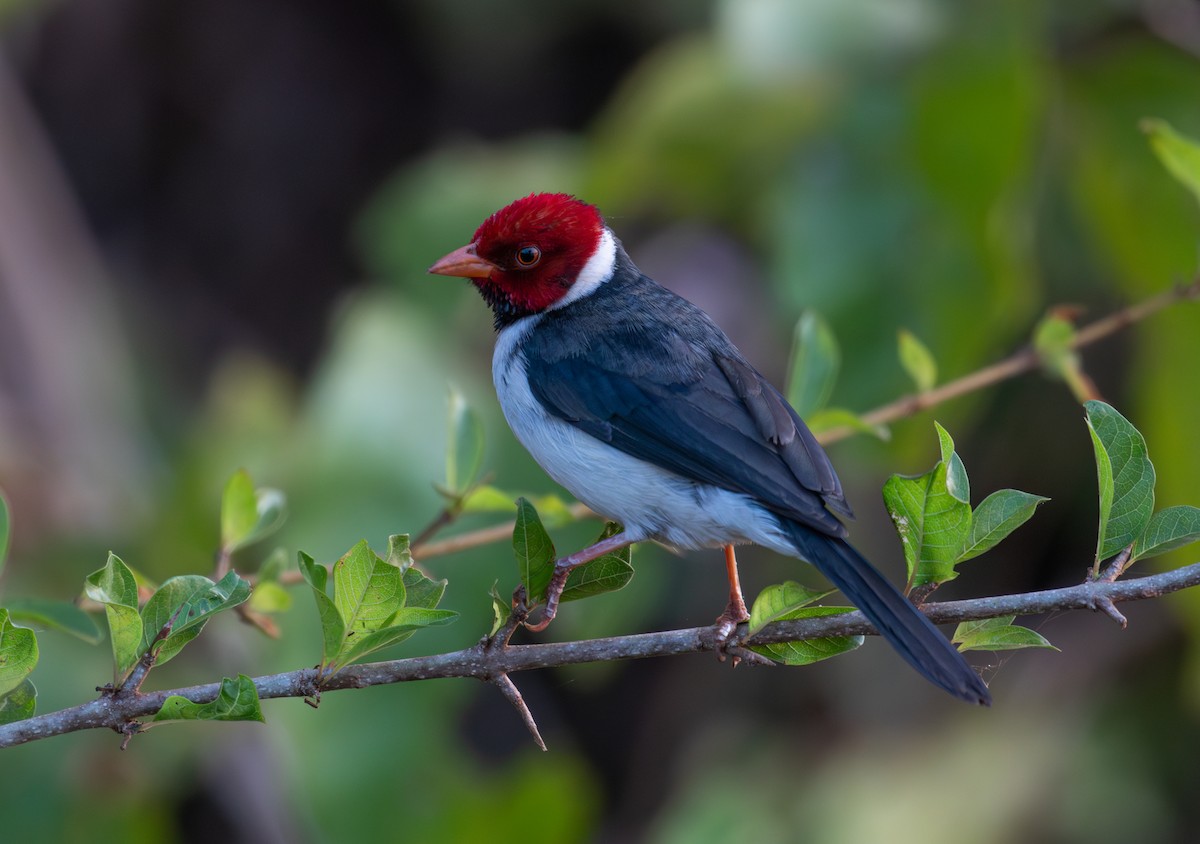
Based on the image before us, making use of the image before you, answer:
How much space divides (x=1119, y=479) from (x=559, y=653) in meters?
0.98

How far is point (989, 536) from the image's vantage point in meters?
2.22

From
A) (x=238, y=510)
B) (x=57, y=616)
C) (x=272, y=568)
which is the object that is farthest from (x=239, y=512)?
(x=57, y=616)

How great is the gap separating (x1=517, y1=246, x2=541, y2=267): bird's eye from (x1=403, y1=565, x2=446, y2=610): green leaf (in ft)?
5.17

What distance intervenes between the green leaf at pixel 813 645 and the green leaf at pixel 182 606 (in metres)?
0.92

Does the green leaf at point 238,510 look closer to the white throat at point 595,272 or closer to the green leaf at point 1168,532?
the white throat at point 595,272

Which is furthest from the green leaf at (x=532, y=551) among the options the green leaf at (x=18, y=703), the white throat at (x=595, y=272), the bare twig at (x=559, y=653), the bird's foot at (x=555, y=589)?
the white throat at (x=595, y=272)

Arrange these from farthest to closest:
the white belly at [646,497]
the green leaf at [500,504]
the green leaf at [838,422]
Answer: the green leaf at [838,422], the green leaf at [500,504], the white belly at [646,497]

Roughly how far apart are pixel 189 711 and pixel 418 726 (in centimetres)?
176

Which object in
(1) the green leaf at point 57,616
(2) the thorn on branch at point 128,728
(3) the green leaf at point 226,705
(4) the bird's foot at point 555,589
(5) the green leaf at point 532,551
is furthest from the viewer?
(1) the green leaf at point 57,616

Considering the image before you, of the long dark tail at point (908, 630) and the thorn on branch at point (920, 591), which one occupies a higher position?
the thorn on branch at point (920, 591)

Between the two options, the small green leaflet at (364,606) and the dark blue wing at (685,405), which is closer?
the small green leaflet at (364,606)

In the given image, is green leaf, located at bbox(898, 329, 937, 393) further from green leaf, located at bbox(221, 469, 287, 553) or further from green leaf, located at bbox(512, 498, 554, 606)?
green leaf, located at bbox(221, 469, 287, 553)

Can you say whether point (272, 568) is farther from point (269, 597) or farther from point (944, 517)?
point (944, 517)

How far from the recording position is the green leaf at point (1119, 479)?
2.19 meters
